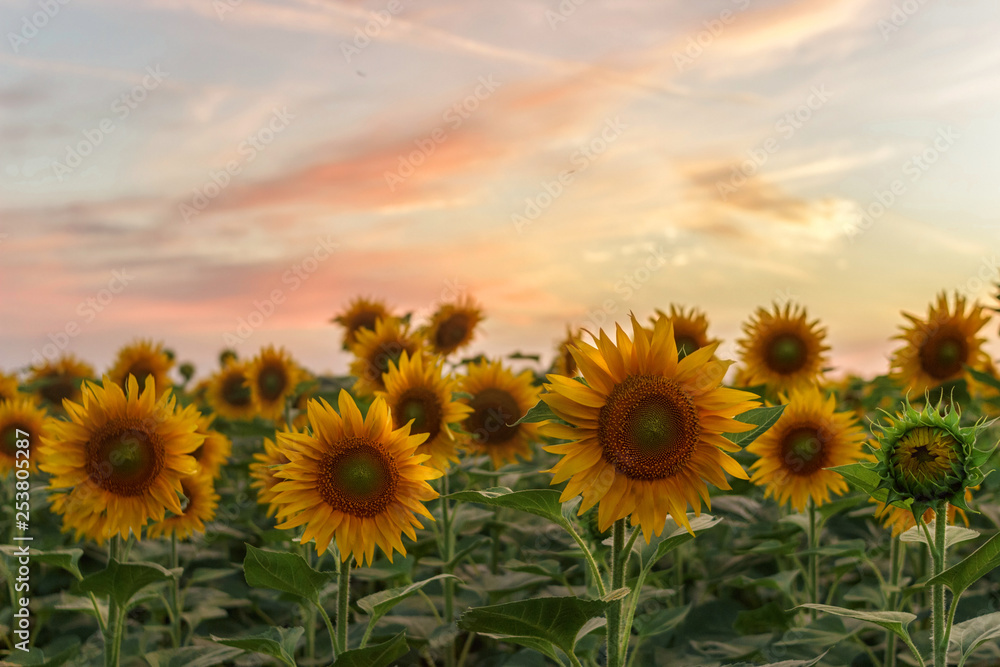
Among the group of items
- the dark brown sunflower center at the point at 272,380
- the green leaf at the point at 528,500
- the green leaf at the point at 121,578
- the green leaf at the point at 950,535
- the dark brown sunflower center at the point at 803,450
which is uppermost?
the dark brown sunflower center at the point at 272,380

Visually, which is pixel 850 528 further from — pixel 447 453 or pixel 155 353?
pixel 155 353

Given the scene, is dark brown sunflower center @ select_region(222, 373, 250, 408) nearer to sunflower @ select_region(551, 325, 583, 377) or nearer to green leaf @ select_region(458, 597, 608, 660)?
sunflower @ select_region(551, 325, 583, 377)

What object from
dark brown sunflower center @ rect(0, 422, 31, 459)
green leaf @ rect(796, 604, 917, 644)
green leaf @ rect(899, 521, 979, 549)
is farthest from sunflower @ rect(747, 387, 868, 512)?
dark brown sunflower center @ rect(0, 422, 31, 459)

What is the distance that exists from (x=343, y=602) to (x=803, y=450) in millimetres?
2594

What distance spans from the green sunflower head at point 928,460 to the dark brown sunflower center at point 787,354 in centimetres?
352

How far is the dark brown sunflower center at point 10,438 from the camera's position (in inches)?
237

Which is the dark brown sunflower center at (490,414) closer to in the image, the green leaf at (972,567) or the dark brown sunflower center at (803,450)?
the dark brown sunflower center at (803,450)

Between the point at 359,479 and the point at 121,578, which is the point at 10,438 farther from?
the point at 359,479

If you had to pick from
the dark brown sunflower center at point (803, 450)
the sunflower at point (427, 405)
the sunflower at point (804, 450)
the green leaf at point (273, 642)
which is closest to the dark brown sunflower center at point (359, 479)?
the green leaf at point (273, 642)

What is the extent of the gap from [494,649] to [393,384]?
1.80 m

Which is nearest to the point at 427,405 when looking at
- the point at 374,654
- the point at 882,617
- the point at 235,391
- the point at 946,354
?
the point at 374,654

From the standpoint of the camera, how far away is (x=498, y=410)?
5461 mm

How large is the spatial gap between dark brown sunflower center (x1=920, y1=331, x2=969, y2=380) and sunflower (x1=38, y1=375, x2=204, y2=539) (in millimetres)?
4760

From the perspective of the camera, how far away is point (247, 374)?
761 cm
